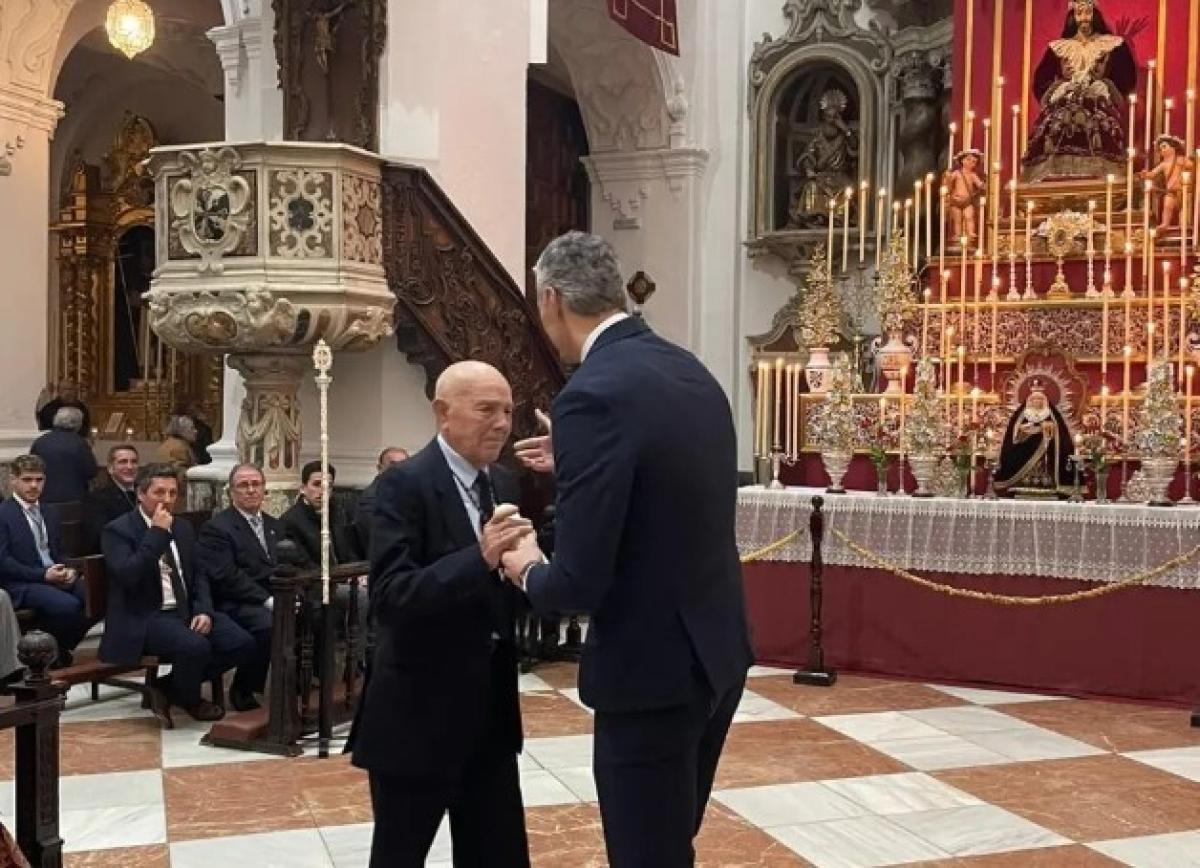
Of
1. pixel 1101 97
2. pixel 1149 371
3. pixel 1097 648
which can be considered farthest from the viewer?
pixel 1101 97

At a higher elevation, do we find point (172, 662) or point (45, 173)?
point (45, 173)

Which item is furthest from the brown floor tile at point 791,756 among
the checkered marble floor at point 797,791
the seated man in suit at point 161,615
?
the seated man in suit at point 161,615

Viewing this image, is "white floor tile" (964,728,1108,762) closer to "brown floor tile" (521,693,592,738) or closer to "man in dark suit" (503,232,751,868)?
"brown floor tile" (521,693,592,738)

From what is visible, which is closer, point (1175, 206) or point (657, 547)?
point (657, 547)

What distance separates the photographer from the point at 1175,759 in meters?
6.42

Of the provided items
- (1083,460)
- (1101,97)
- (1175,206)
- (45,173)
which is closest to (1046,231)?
(1175,206)

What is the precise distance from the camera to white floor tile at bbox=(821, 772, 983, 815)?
5.57 m

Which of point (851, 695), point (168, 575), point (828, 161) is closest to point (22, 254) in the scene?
point (168, 575)

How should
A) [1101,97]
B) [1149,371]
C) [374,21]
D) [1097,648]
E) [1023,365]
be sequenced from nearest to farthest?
1. [1097,648]
2. [1149,371]
3. [1023,365]
4. [374,21]
5. [1101,97]

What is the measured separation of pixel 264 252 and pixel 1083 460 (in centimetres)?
492

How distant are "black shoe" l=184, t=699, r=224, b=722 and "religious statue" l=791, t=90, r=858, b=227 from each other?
9.86 m

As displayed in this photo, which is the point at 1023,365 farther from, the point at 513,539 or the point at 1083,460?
the point at 513,539

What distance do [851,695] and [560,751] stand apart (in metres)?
2.03

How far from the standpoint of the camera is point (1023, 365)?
946 centimetres
